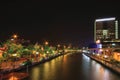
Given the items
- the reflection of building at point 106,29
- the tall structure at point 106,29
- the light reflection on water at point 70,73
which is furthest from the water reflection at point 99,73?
the tall structure at point 106,29

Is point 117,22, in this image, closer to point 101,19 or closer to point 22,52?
point 101,19

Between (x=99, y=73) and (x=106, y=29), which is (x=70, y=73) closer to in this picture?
(x=99, y=73)

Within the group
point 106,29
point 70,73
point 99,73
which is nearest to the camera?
point 70,73

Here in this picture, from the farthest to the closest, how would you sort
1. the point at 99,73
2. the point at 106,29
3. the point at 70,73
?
the point at 106,29 → the point at 99,73 → the point at 70,73

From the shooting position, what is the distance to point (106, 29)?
172m

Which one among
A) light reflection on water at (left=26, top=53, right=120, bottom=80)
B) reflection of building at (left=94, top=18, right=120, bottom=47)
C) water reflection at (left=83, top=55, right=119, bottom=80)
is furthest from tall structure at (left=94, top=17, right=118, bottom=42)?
light reflection on water at (left=26, top=53, right=120, bottom=80)

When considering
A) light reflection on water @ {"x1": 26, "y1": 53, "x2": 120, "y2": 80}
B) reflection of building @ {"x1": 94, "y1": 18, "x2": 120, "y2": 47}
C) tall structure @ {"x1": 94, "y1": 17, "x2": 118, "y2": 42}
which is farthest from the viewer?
tall structure @ {"x1": 94, "y1": 17, "x2": 118, "y2": 42}

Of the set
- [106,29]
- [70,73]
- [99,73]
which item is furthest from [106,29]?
[70,73]

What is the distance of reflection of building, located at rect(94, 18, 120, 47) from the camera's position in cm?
16526

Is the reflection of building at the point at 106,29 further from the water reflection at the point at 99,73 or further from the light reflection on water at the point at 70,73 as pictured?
the light reflection on water at the point at 70,73

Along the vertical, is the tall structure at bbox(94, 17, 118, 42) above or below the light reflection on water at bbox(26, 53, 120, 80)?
above

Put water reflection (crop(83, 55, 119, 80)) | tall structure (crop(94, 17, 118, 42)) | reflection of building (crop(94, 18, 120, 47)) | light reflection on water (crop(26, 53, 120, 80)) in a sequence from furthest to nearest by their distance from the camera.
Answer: tall structure (crop(94, 17, 118, 42))
reflection of building (crop(94, 18, 120, 47))
water reflection (crop(83, 55, 119, 80))
light reflection on water (crop(26, 53, 120, 80))

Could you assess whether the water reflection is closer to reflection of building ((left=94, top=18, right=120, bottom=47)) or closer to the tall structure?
reflection of building ((left=94, top=18, right=120, bottom=47))

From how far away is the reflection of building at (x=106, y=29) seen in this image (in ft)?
542
